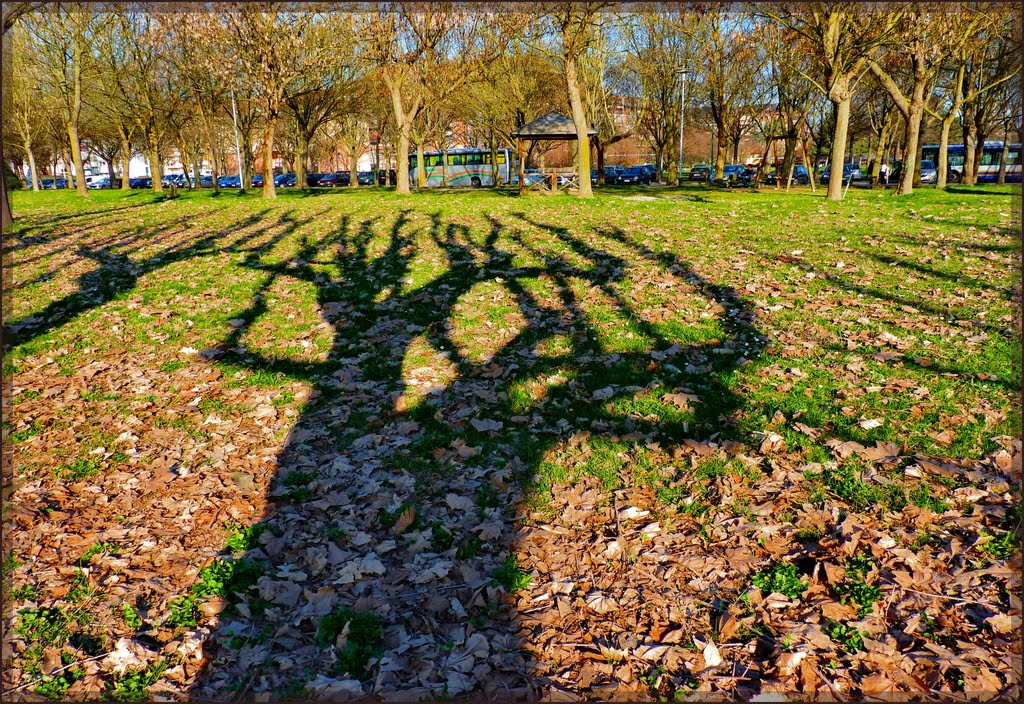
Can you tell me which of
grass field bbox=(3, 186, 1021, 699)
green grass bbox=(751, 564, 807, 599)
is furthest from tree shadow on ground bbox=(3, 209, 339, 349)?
green grass bbox=(751, 564, 807, 599)

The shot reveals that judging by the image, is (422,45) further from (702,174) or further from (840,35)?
(702,174)

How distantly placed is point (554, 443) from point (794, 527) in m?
1.82

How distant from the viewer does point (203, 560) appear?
12.6 ft

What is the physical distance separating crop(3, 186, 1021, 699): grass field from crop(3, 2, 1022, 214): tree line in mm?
7047

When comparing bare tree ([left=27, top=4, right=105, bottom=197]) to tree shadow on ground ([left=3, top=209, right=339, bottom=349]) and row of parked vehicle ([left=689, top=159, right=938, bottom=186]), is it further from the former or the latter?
row of parked vehicle ([left=689, top=159, right=938, bottom=186])

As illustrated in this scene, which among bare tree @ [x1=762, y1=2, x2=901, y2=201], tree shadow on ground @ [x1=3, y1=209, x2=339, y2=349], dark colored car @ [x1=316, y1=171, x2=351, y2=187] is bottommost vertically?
tree shadow on ground @ [x1=3, y1=209, x2=339, y2=349]

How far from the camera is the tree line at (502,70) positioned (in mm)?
20312

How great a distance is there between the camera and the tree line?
20.3 metres

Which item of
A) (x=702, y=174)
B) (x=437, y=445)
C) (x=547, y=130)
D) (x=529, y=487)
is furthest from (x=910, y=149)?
(x=702, y=174)

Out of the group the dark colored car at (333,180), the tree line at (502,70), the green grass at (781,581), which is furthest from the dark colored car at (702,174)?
the green grass at (781,581)

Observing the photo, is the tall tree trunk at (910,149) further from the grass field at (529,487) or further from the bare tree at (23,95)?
the bare tree at (23,95)

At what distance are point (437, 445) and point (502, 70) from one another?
38.9 metres

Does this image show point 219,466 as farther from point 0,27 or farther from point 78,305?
point 78,305

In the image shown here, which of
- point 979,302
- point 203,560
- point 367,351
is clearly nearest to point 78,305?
point 367,351
